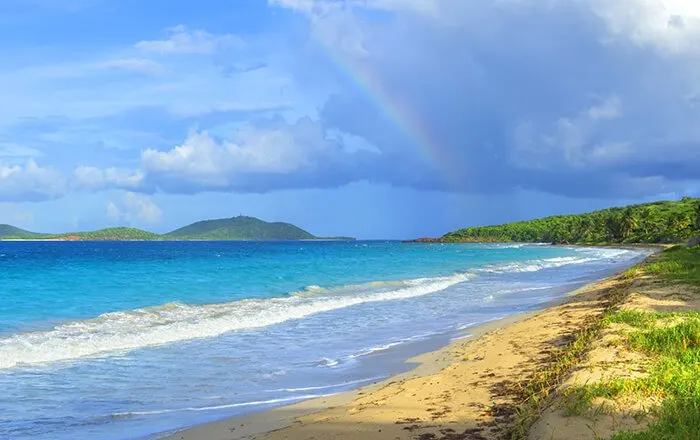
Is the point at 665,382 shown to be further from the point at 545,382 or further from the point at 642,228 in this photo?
the point at 642,228

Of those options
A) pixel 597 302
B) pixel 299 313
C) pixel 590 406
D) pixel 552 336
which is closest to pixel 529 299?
pixel 597 302

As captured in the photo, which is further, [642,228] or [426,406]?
[642,228]

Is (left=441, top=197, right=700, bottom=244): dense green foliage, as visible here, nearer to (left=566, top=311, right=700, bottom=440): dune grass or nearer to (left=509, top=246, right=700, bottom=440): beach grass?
(left=509, top=246, right=700, bottom=440): beach grass

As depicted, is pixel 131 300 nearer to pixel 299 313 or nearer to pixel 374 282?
pixel 299 313

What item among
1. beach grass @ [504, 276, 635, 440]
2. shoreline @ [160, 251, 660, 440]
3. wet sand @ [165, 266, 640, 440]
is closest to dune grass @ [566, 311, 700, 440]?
beach grass @ [504, 276, 635, 440]

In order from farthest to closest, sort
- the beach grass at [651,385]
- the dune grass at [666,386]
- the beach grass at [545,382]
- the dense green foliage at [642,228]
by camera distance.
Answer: the dense green foliage at [642,228]
the beach grass at [545,382]
the beach grass at [651,385]
the dune grass at [666,386]

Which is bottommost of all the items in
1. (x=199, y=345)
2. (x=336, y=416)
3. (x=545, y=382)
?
(x=199, y=345)

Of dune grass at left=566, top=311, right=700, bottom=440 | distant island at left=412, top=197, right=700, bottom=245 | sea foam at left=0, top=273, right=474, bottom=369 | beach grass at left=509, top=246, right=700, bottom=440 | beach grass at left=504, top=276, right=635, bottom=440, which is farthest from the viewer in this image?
distant island at left=412, top=197, right=700, bottom=245

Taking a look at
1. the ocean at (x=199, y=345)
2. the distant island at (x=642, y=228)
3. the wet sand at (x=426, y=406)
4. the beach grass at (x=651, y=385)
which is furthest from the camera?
the distant island at (x=642, y=228)

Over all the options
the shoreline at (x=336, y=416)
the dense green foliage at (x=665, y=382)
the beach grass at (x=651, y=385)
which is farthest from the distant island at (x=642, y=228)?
the shoreline at (x=336, y=416)

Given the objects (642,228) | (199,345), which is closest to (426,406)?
(199,345)

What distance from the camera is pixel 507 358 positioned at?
38.8 ft

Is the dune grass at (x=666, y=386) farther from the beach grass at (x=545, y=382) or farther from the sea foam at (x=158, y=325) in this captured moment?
the sea foam at (x=158, y=325)

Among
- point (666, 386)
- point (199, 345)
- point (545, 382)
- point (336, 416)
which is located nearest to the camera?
point (666, 386)
